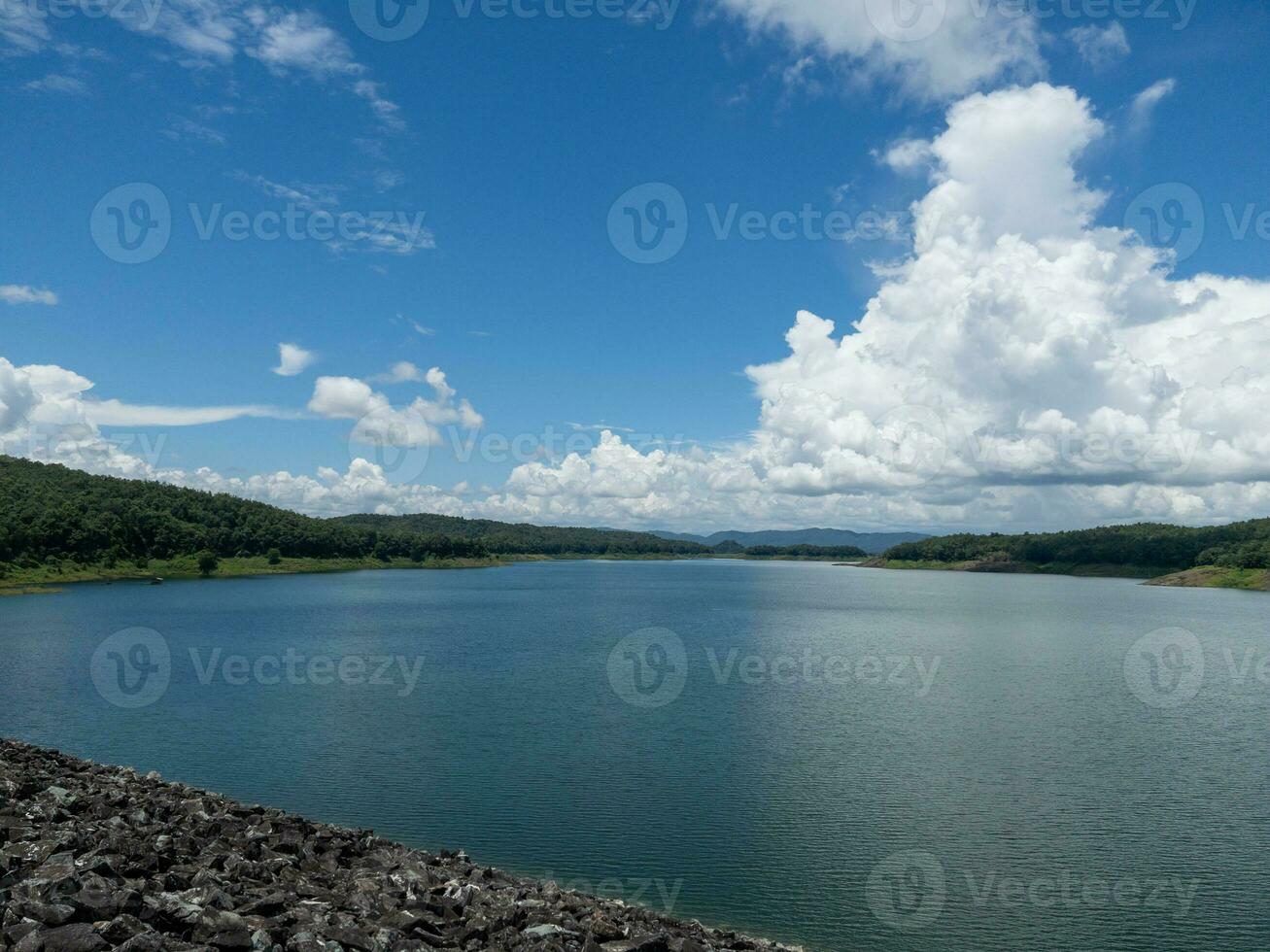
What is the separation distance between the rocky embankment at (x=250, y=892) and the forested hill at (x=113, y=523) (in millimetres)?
127577

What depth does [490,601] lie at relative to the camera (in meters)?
120

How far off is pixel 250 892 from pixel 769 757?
2212 cm

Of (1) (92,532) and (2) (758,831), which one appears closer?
(2) (758,831)

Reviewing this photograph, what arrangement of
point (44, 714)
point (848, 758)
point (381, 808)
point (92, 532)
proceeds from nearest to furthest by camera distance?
point (381, 808) < point (848, 758) < point (44, 714) < point (92, 532)

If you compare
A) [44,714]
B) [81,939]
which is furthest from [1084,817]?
[44,714]

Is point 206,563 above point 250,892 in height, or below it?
above

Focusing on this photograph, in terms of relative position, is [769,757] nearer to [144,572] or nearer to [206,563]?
[144,572]

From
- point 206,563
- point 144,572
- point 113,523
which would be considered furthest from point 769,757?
point 206,563

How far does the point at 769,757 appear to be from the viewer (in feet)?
108

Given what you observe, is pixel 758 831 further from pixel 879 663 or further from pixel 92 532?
pixel 92 532

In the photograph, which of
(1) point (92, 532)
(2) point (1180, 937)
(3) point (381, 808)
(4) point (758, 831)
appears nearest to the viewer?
(2) point (1180, 937)

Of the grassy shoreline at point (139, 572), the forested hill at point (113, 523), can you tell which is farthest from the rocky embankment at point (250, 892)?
the forested hill at point (113, 523)

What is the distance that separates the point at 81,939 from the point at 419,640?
60.6m

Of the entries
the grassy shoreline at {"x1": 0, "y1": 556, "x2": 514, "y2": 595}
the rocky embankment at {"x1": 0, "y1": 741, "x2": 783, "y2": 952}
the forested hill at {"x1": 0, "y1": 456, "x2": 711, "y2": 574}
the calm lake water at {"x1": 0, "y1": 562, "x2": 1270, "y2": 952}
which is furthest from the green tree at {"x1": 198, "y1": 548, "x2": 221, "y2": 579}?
the rocky embankment at {"x1": 0, "y1": 741, "x2": 783, "y2": 952}
